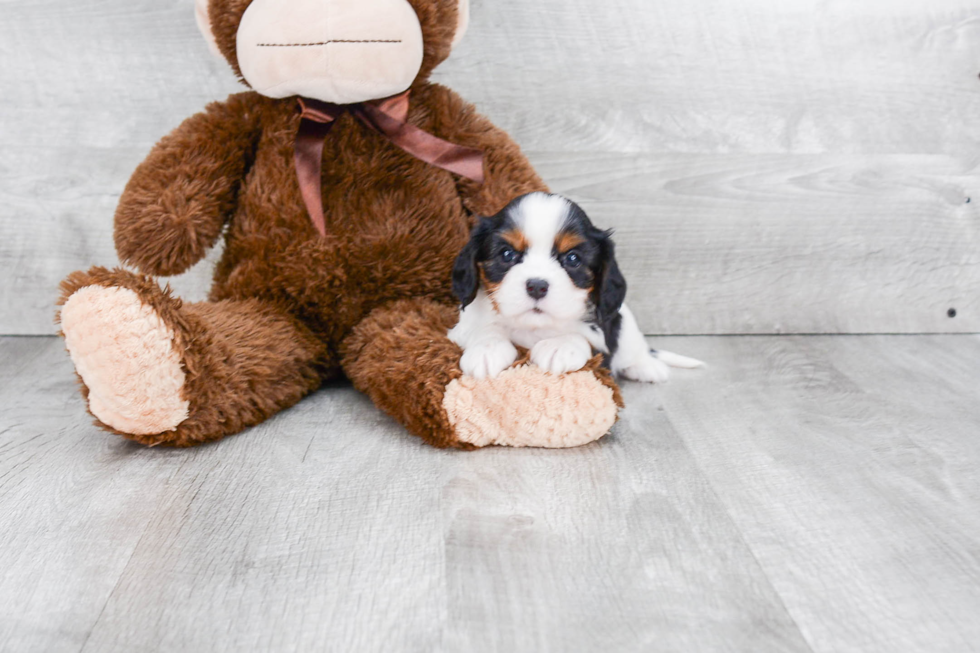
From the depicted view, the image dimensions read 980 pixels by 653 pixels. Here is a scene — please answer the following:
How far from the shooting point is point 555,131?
81.4 inches

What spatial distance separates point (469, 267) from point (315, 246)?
0.36 m

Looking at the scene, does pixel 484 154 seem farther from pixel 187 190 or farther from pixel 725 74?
pixel 725 74

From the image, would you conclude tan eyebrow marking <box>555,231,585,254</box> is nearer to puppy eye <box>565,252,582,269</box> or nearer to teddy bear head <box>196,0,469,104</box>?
puppy eye <box>565,252,582,269</box>

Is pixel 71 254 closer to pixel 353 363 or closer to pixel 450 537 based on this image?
pixel 353 363

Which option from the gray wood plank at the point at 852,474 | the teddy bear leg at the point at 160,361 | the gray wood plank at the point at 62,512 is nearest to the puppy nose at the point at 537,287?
the gray wood plank at the point at 852,474

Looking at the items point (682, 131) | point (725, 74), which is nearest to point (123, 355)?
point (682, 131)

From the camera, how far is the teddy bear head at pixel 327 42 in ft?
4.65

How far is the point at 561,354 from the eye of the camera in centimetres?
144

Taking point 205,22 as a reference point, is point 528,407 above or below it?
below

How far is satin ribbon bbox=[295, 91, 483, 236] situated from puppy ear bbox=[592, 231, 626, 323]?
32 centimetres

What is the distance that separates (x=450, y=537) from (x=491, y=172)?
33.1 inches

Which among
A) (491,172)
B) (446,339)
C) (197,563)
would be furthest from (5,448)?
(491,172)

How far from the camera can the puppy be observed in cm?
140

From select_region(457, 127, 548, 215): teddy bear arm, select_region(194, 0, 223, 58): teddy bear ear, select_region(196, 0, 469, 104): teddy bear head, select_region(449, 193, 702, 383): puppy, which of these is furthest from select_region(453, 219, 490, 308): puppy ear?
select_region(194, 0, 223, 58): teddy bear ear
